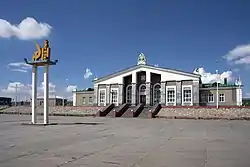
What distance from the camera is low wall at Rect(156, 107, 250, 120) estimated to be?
140 ft

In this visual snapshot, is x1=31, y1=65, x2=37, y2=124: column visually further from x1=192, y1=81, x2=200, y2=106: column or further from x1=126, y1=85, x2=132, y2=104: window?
x1=126, y1=85, x2=132, y2=104: window

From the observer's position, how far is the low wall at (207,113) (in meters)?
42.8

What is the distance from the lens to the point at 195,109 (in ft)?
157

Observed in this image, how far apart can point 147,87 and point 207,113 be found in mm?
17748

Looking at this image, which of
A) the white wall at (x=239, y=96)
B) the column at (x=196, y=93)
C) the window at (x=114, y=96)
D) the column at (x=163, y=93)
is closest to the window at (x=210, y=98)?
the column at (x=196, y=93)

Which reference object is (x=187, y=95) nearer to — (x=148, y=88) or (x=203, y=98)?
(x=203, y=98)

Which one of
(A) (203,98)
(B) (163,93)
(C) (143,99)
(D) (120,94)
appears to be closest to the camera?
(A) (203,98)

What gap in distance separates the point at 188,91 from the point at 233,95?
872 cm

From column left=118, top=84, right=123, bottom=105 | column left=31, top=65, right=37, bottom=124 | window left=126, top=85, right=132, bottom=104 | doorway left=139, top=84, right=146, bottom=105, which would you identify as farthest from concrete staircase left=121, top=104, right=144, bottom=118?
column left=31, top=65, right=37, bottom=124

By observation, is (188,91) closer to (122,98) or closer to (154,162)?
(122,98)

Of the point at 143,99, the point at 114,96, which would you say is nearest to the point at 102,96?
the point at 114,96

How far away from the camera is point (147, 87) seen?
198 ft

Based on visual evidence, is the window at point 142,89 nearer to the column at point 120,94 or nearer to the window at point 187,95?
the column at point 120,94

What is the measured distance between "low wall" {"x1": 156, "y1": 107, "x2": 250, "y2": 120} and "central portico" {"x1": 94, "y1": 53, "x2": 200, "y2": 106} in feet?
29.3
